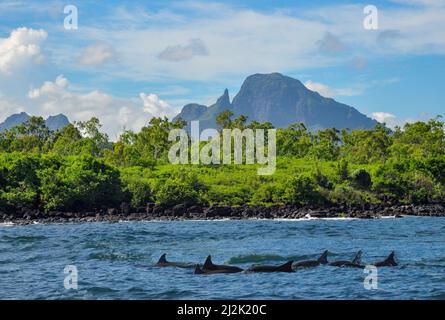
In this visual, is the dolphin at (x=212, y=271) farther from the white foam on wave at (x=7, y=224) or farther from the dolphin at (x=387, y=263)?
the white foam on wave at (x=7, y=224)

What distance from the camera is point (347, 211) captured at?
63.6m

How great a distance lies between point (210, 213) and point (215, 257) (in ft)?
100

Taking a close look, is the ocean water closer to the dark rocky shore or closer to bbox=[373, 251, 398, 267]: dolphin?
bbox=[373, 251, 398, 267]: dolphin

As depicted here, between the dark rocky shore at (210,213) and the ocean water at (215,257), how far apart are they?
6.45 meters

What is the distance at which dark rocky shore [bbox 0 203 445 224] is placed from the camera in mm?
59125

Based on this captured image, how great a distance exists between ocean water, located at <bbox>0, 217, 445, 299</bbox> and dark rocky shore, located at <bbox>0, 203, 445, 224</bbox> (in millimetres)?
6454

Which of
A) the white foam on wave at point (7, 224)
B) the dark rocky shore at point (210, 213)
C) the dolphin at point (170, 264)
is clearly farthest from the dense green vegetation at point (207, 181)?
the dolphin at point (170, 264)

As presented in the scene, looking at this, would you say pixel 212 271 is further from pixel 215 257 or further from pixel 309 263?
pixel 215 257

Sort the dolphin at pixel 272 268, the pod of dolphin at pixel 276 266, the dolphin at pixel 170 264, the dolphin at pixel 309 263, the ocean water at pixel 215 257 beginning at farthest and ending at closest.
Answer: the dolphin at pixel 170 264 → the dolphin at pixel 309 263 → the dolphin at pixel 272 268 → the pod of dolphin at pixel 276 266 → the ocean water at pixel 215 257

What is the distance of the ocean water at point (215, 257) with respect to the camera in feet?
70.8

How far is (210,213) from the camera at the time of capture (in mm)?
61438

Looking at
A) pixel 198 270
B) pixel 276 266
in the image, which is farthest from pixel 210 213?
pixel 198 270

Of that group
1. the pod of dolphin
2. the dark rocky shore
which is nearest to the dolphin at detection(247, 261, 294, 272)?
the pod of dolphin
